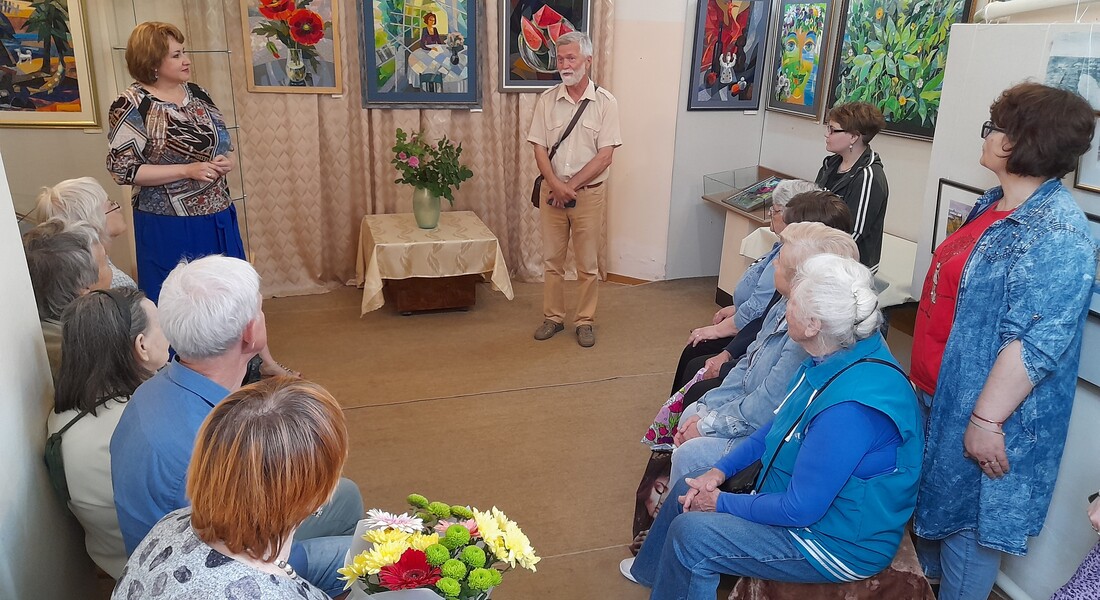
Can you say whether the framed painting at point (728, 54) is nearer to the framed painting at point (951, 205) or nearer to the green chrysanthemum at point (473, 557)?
the framed painting at point (951, 205)

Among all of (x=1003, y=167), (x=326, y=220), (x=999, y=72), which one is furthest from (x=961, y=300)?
(x=326, y=220)

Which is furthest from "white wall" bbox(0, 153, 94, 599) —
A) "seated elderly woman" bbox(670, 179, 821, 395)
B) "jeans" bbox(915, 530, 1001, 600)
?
"jeans" bbox(915, 530, 1001, 600)

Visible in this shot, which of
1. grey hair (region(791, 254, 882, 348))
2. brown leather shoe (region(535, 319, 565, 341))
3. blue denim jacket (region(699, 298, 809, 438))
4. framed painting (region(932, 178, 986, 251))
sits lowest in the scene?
brown leather shoe (region(535, 319, 565, 341))

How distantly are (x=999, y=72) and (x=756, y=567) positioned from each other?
1910 millimetres

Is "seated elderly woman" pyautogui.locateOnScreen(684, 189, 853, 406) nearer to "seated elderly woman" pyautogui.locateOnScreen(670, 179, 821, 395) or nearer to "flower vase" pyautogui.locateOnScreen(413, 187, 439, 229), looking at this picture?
"seated elderly woman" pyautogui.locateOnScreen(670, 179, 821, 395)

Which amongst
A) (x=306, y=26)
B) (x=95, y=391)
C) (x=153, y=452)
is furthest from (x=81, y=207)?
(x=306, y=26)

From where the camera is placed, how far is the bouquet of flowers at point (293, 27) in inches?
206

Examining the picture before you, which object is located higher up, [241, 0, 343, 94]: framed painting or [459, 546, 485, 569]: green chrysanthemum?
[241, 0, 343, 94]: framed painting

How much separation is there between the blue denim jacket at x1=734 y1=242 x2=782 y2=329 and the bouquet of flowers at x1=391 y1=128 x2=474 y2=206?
2573 millimetres

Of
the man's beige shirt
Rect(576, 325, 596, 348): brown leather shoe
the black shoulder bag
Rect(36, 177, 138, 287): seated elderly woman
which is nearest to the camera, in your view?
the black shoulder bag

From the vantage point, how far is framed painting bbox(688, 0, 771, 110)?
18.6 feet

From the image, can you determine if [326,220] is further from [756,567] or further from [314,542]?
[756,567]

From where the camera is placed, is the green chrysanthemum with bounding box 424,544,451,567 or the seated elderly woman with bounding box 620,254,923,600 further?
the seated elderly woman with bounding box 620,254,923,600

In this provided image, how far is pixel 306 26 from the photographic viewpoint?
210 inches
